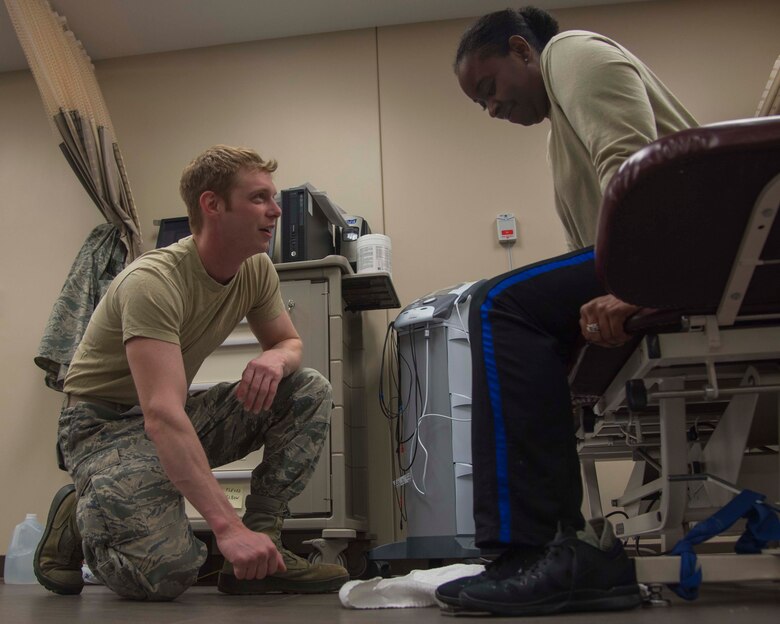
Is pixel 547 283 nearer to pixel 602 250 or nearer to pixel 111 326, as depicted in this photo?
pixel 602 250

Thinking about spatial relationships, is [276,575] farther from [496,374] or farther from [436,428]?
[436,428]

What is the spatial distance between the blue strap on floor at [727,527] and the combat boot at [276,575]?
738 mm

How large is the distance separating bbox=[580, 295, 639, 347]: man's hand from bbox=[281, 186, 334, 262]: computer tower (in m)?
1.83

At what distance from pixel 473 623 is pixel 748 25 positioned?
3248 mm

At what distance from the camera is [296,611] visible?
113cm

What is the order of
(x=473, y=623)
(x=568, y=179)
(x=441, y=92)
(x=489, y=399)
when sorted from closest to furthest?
(x=473, y=623)
(x=489, y=399)
(x=568, y=179)
(x=441, y=92)

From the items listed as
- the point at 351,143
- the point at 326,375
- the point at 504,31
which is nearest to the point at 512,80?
the point at 504,31

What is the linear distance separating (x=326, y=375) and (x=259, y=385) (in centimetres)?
99

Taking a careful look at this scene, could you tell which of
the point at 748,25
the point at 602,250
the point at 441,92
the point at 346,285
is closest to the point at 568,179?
the point at 602,250

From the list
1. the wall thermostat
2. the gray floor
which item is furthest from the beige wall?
the gray floor

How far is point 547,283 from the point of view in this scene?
109 cm

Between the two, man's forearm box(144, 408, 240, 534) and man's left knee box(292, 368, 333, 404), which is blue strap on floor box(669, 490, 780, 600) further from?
man's left knee box(292, 368, 333, 404)

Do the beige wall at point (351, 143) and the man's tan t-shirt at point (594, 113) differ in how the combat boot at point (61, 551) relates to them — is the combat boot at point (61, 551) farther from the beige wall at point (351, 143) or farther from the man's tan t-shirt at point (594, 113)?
the beige wall at point (351, 143)

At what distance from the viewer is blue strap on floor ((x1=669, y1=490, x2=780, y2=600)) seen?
3.29 ft
